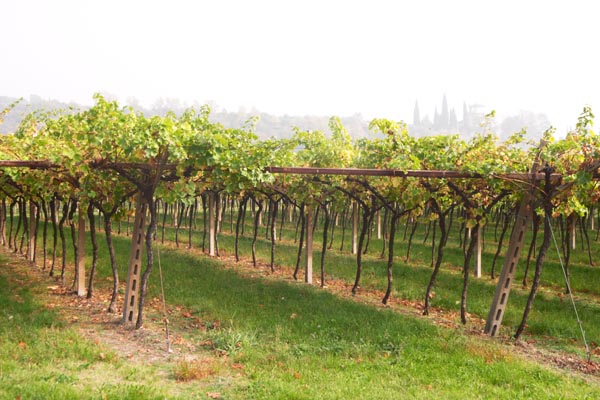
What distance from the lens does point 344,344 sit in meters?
8.66

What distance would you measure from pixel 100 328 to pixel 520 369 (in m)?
7.85

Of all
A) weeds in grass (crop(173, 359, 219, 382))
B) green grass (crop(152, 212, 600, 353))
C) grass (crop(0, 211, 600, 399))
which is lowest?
green grass (crop(152, 212, 600, 353))

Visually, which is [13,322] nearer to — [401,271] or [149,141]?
[149,141]

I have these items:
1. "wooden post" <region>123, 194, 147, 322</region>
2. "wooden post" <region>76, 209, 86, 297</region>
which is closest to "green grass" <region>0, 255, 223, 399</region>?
"wooden post" <region>123, 194, 147, 322</region>

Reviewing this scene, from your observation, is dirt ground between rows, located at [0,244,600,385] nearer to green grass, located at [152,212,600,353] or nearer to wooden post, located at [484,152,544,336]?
wooden post, located at [484,152,544,336]

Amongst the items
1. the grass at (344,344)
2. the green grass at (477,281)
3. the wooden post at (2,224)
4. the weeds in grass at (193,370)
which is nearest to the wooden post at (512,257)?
the grass at (344,344)

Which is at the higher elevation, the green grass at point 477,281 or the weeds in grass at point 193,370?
the weeds in grass at point 193,370

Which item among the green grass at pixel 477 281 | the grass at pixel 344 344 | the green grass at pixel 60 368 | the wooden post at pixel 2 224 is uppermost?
the wooden post at pixel 2 224

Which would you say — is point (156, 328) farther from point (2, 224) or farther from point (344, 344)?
point (2, 224)

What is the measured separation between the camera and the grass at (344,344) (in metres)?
6.75

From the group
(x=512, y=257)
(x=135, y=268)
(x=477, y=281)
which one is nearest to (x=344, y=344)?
(x=512, y=257)

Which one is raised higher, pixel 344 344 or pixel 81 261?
pixel 81 261

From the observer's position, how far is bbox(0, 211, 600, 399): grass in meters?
6.75

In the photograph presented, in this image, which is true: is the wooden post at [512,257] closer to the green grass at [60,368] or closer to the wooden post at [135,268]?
the green grass at [60,368]
